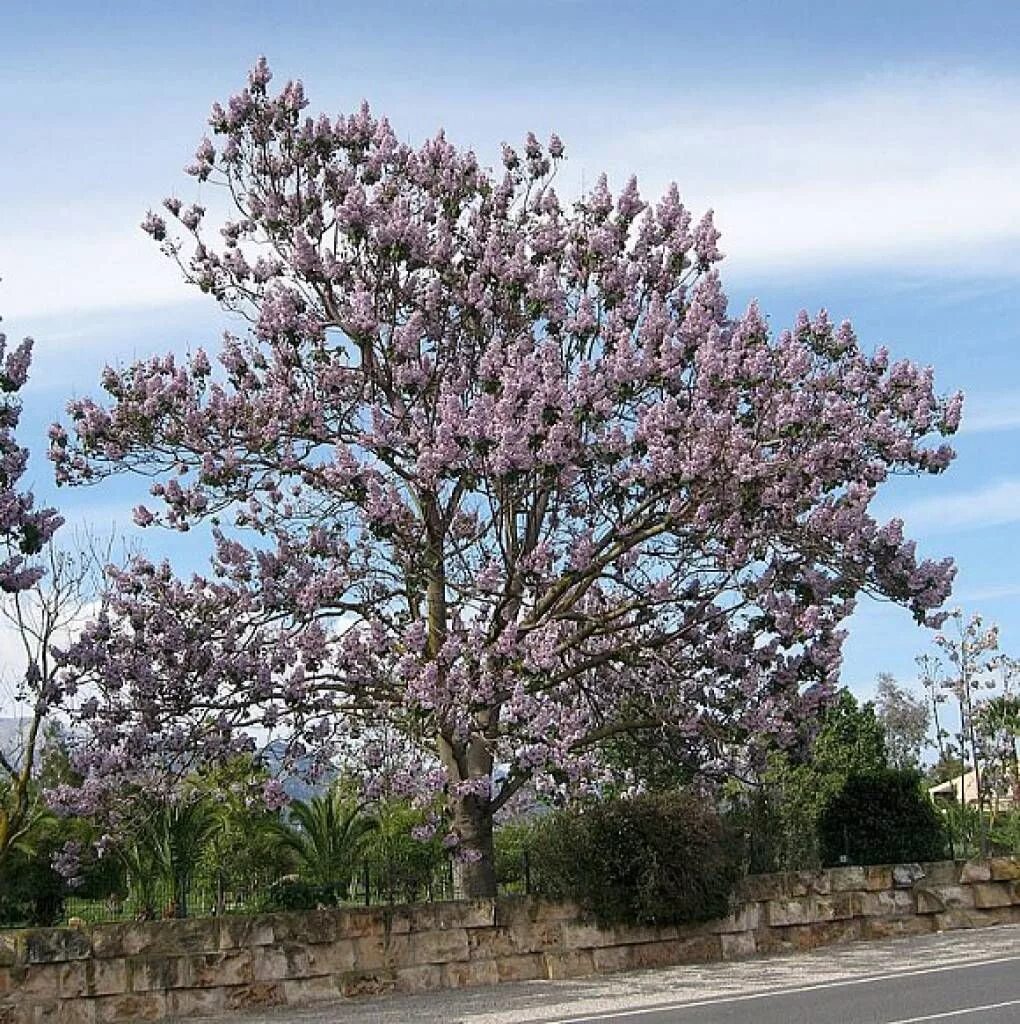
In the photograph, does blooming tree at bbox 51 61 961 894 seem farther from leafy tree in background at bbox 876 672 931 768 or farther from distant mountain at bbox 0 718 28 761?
leafy tree in background at bbox 876 672 931 768

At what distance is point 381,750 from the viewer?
745 inches

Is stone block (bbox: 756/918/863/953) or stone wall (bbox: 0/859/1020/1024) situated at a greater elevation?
stone wall (bbox: 0/859/1020/1024)

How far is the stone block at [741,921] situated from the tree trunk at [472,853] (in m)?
2.63

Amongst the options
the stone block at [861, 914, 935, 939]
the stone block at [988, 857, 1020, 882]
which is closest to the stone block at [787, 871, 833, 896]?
the stone block at [861, 914, 935, 939]

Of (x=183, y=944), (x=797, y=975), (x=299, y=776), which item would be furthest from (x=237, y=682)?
(x=797, y=975)

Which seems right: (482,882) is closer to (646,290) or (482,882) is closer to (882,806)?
(882,806)

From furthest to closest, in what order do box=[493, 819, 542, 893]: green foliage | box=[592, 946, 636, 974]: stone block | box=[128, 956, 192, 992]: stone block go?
box=[493, 819, 542, 893]: green foliage, box=[592, 946, 636, 974]: stone block, box=[128, 956, 192, 992]: stone block

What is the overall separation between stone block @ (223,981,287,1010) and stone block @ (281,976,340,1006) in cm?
6

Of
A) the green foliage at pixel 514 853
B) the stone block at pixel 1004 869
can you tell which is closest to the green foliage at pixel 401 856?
the green foliage at pixel 514 853

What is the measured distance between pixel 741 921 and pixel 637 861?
197 centimetres

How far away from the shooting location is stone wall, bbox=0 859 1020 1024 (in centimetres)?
1444

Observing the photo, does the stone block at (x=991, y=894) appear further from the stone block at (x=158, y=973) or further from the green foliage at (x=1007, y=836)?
the stone block at (x=158, y=973)

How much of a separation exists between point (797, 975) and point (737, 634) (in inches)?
172

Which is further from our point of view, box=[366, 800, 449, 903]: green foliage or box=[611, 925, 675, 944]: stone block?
box=[366, 800, 449, 903]: green foliage
